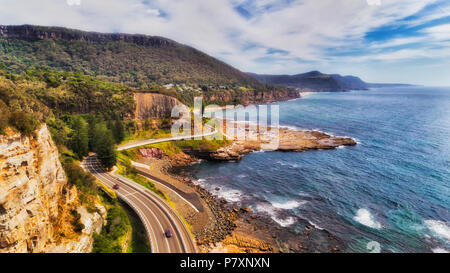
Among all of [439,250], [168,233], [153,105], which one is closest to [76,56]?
[153,105]

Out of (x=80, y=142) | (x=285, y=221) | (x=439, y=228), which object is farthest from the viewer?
(x=80, y=142)

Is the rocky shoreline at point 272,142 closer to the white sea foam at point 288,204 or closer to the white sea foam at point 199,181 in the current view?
the white sea foam at point 199,181

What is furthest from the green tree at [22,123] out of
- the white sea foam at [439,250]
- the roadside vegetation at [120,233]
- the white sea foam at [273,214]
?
the white sea foam at [439,250]

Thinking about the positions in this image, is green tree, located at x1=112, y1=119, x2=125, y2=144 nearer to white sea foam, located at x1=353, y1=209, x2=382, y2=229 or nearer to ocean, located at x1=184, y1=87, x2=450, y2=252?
ocean, located at x1=184, y1=87, x2=450, y2=252

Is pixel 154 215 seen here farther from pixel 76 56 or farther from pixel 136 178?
pixel 76 56

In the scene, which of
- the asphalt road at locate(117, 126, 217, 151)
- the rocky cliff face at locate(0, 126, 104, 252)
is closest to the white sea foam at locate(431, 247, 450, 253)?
the rocky cliff face at locate(0, 126, 104, 252)

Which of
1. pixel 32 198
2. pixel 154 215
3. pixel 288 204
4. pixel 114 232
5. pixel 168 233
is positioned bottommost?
pixel 288 204

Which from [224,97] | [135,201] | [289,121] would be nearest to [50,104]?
[135,201]
